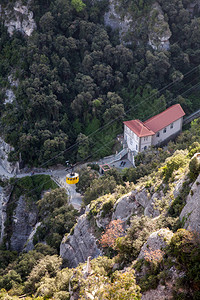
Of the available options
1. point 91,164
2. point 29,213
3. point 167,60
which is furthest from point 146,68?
point 29,213

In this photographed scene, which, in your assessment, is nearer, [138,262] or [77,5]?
[138,262]

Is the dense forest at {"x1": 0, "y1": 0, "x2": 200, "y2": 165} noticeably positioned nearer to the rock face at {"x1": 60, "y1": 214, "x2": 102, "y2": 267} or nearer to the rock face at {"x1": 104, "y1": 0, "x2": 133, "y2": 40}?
the rock face at {"x1": 104, "y1": 0, "x2": 133, "y2": 40}

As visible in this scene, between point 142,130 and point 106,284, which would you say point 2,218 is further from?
point 106,284

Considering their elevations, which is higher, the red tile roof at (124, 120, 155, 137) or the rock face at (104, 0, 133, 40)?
the rock face at (104, 0, 133, 40)

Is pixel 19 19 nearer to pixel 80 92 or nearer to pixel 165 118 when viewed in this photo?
pixel 80 92

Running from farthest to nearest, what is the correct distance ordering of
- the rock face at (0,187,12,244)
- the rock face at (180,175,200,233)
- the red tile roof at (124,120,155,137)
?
the rock face at (0,187,12,244), the red tile roof at (124,120,155,137), the rock face at (180,175,200,233)

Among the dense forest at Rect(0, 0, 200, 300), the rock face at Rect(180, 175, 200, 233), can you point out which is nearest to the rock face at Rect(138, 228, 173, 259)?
the rock face at Rect(180, 175, 200, 233)

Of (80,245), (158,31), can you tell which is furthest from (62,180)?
(158,31)

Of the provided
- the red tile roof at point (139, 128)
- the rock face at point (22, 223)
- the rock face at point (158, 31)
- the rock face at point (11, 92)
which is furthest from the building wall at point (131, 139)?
the rock face at point (11, 92)
